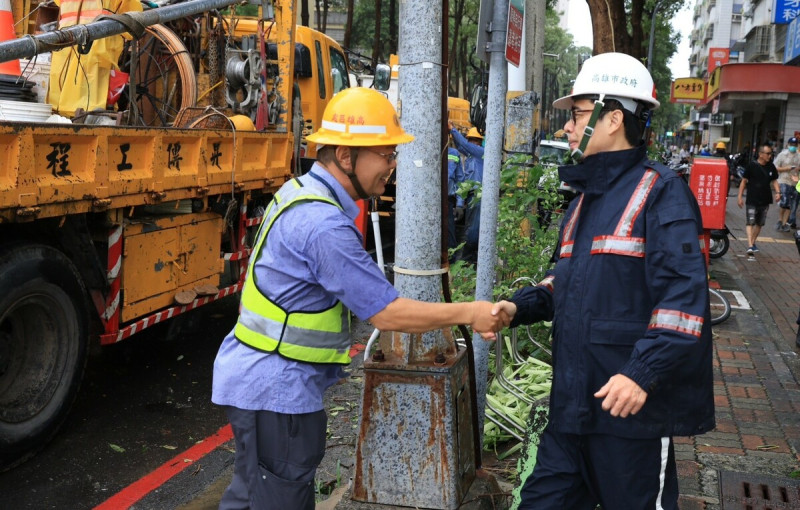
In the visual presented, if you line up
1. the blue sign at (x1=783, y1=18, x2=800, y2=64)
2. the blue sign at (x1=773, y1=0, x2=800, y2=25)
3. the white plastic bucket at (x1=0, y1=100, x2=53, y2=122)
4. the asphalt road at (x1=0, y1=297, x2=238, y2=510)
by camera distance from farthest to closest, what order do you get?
the blue sign at (x1=783, y1=18, x2=800, y2=64) → the blue sign at (x1=773, y1=0, x2=800, y2=25) → the white plastic bucket at (x1=0, y1=100, x2=53, y2=122) → the asphalt road at (x1=0, y1=297, x2=238, y2=510)

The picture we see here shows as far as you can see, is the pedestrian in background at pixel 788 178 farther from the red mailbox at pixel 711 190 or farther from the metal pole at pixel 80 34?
the metal pole at pixel 80 34

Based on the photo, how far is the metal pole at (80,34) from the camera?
4.79 metres

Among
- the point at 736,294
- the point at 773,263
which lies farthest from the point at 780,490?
the point at 773,263

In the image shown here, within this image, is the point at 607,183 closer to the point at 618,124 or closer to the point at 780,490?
the point at 618,124

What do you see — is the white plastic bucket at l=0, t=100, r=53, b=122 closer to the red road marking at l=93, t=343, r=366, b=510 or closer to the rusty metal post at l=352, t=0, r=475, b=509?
A: the red road marking at l=93, t=343, r=366, b=510

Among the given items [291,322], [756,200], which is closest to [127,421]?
[291,322]

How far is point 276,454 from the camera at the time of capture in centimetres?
265

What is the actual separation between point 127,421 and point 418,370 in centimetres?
263

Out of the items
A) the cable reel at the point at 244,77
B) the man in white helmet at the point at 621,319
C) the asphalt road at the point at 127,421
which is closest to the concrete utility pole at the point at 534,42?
the cable reel at the point at 244,77

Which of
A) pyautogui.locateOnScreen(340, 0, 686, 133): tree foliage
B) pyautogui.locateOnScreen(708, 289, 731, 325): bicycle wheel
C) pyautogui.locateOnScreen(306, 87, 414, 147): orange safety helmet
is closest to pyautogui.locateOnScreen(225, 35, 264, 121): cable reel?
pyautogui.locateOnScreen(340, 0, 686, 133): tree foliage

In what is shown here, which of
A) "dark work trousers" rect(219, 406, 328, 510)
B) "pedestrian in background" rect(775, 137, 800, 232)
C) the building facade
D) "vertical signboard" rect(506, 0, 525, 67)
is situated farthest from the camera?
the building facade

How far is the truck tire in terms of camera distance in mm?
4371

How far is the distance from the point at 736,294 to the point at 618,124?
310 inches

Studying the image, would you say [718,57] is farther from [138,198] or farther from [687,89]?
[138,198]
